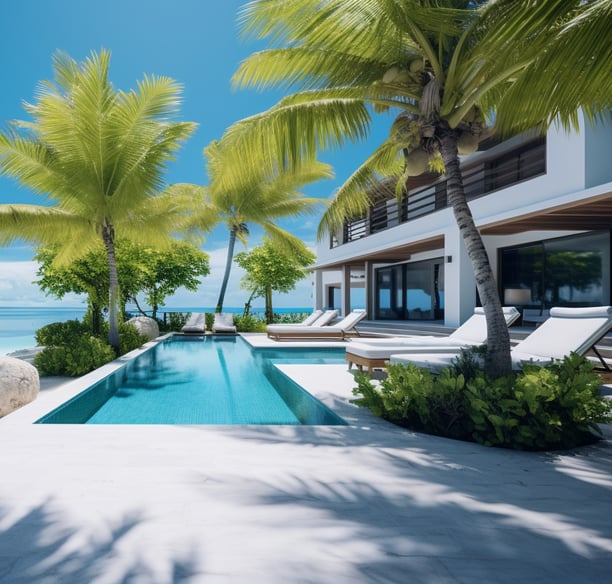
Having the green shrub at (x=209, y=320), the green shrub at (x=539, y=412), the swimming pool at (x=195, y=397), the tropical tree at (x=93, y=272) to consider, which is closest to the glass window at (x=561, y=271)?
the swimming pool at (x=195, y=397)

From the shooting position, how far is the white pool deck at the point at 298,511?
2027 mm

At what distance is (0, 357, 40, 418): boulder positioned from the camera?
5234 millimetres

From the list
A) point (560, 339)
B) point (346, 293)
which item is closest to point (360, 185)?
point (560, 339)

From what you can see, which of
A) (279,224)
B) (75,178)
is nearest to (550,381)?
(75,178)

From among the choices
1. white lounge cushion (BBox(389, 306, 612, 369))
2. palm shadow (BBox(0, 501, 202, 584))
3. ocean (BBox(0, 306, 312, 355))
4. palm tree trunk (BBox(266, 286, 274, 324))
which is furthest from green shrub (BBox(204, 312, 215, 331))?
palm shadow (BBox(0, 501, 202, 584))

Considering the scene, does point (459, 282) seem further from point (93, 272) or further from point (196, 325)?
point (196, 325)

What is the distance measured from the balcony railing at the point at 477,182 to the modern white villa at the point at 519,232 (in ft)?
0.11

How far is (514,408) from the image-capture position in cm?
383

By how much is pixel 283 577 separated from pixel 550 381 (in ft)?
9.74

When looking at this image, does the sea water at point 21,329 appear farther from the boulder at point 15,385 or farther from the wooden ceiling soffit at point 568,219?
the wooden ceiling soffit at point 568,219

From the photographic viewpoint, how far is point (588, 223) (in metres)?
10.6

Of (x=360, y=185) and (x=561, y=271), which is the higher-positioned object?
(x=360, y=185)

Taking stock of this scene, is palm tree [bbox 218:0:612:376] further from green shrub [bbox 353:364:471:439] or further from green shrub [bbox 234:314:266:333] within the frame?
green shrub [bbox 234:314:266:333]

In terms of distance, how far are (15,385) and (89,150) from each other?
5558mm
